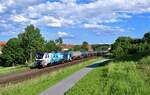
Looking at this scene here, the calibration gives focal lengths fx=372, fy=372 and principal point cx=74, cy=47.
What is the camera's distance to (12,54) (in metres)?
120

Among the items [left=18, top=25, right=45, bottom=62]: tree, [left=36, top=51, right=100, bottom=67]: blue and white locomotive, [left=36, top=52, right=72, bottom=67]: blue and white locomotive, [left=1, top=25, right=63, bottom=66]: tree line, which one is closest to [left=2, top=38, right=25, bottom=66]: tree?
[left=1, top=25, right=63, bottom=66]: tree line

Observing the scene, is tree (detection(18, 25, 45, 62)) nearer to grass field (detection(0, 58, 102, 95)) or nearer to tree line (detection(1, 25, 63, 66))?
tree line (detection(1, 25, 63, 66))

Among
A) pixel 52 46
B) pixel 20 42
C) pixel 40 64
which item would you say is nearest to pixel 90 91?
pixel 40 64

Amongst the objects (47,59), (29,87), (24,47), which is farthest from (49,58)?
(24,47)

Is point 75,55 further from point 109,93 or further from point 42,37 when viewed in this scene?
point 109,93

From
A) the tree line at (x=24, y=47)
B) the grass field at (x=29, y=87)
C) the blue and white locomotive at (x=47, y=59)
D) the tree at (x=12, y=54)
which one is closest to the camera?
the grass field at (x=29, y=87)

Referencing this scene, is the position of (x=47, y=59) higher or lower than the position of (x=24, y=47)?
lower

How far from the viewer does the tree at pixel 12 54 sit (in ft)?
385

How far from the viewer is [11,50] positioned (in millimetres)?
120062

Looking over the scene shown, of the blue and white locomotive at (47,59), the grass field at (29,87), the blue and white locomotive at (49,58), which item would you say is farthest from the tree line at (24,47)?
A: the grass field at (29,87)

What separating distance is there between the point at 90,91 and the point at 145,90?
8.81ft

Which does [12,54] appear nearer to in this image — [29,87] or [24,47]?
[24,47]

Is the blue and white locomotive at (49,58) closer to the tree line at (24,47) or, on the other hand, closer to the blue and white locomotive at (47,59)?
the blue and white locomotive at (47,59)

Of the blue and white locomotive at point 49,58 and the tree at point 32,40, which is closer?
the blue and white locomotive at point 49,58
